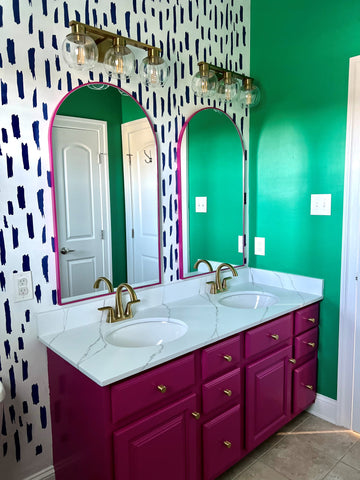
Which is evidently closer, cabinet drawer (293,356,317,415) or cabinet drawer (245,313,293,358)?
cabinet drawer (245,313,293,358)

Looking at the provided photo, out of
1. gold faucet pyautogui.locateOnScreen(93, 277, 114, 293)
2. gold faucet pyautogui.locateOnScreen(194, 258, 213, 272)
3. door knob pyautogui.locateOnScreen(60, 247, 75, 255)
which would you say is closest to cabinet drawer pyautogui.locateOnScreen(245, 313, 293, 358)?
gold faucet pyautogui.locateOnScreen(194, 258, 213, 272)

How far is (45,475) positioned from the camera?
1.78 m

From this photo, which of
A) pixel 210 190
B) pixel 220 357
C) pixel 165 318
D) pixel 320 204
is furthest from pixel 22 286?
pixel 320 204

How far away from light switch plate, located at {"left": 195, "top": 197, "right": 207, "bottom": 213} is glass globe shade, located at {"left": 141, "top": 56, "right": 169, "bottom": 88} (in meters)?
0.72

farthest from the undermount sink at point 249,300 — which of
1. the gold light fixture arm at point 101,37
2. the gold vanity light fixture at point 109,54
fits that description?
the gold light fixture arm at point 101,37

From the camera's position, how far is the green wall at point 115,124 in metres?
1.79

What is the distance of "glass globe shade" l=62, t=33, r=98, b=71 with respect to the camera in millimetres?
1605

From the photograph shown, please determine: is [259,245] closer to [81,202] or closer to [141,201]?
[141,201]

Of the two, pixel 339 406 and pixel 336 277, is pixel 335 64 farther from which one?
pixel 339 406

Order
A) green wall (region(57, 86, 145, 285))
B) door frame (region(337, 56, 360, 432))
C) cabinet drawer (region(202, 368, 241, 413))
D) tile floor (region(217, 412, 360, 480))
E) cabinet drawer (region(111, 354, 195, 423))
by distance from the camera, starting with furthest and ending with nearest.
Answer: door frame (region(337, 56, 360, 432)) < tile floor (region(217, 412, 360, 480)) < green wall (region(57, 86, 145, 285)) < cabinet drawer (region(202, 368, 241, 413)) < cabinet drawer (region(111, 354, 195, 423))

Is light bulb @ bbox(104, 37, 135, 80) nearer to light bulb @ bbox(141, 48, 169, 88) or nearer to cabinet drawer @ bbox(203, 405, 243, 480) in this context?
light bulb @ bbox(141, 48, 169, 88)

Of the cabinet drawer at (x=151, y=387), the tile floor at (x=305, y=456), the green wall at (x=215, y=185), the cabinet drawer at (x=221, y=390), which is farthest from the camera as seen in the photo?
the green wall at (x=215, y=185)

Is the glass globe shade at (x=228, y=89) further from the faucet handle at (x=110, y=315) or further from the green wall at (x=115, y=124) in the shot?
the faucet handle at (x=110, y=315)

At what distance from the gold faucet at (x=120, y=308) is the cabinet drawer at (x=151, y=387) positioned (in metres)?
0.44
